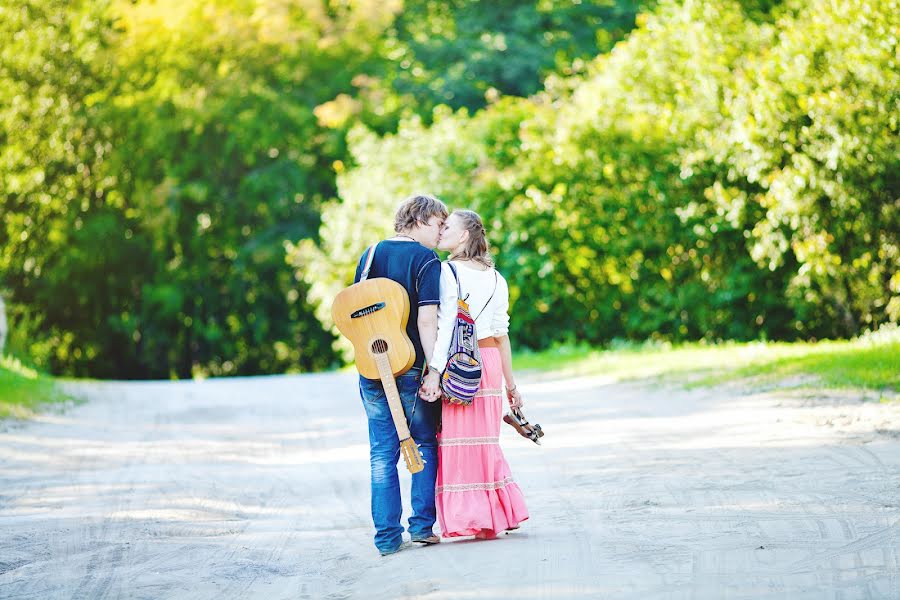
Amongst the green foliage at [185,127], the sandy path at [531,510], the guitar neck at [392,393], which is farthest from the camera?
the green foliage at [185,127]

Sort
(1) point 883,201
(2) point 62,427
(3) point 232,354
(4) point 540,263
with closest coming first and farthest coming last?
(2) point 62,427 → (1) point 883,201 → (4) point 540,263 → (3) point 232,354

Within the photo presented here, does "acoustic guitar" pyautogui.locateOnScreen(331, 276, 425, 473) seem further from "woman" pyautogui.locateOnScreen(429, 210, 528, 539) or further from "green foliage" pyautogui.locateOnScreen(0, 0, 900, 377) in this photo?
"green foliage" pyautogui.locateOnScreen(0, 0, 900, 377)

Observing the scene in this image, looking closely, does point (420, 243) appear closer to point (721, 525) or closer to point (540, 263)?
point (721, 525)

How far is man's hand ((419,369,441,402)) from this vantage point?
247 inches

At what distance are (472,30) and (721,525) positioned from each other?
97.8 ft

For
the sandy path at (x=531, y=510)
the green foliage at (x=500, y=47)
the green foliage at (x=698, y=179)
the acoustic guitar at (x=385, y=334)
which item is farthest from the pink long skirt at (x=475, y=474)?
the green foliage at (x=500, y=47)

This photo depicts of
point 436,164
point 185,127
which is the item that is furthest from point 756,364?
point 185,127

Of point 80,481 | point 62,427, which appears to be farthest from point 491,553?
point 62,427

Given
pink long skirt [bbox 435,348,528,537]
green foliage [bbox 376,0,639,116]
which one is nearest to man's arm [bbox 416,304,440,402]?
pink long skirt [bbox 435,348,528,537]

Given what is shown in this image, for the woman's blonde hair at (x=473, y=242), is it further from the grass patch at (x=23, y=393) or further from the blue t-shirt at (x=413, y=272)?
the grass patch at (x=23, y=393)

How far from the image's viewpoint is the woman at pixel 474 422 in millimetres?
6367

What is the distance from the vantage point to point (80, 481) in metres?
9.47

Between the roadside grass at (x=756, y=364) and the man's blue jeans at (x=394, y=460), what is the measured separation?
21.7ft

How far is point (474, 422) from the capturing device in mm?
6496
